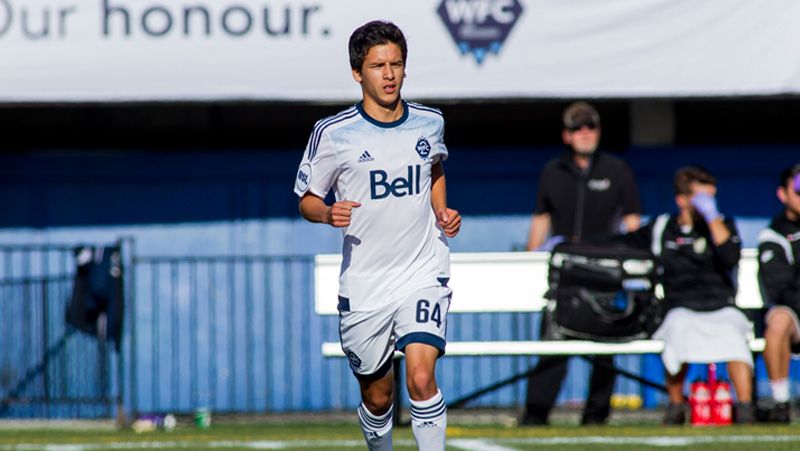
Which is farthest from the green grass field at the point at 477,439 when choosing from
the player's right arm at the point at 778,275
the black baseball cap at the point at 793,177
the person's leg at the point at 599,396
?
the black baseball cap at the point at 793,177

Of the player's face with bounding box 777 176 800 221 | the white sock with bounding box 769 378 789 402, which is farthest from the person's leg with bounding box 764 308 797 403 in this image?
the player's face with bounding box 777 176 800 221

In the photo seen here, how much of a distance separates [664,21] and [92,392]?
18.6ft

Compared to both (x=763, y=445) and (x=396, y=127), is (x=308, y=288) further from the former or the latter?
(x=396, y=127)

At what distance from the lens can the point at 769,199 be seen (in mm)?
14695

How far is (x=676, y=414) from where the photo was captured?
37.3ft

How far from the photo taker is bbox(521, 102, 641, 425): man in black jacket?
38.6ft

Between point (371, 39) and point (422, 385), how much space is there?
1.45 m

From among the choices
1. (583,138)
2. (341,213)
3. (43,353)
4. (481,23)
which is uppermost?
(481,23)

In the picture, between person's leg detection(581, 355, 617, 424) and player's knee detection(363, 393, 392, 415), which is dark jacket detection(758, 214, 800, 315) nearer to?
person's leg detection(581, 355, 617, 424)

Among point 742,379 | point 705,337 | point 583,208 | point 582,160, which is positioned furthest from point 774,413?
point 582,160

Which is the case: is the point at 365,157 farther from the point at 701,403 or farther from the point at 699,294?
the point at 701,403

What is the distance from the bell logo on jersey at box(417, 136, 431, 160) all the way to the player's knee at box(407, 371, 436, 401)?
0.91m

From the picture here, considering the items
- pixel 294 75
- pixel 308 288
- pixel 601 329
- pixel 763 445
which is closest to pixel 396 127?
pixel 763 445

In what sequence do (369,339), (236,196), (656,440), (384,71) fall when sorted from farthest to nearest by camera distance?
(236,196), (656,440), (369,339), (384,71)
